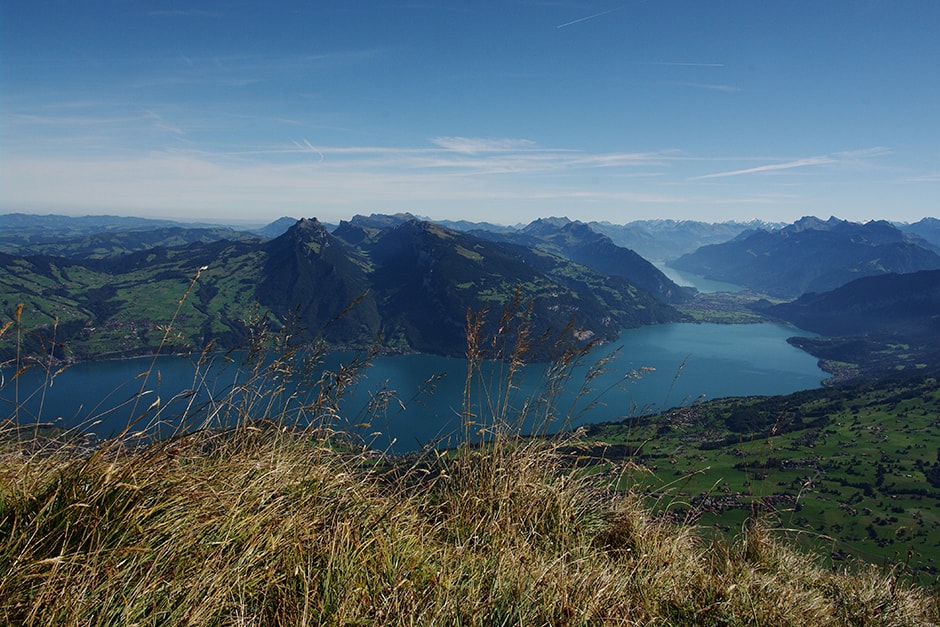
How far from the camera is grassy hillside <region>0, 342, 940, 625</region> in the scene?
6.86 feet

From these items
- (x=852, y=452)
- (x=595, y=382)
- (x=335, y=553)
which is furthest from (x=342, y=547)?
(x=852, y=452)

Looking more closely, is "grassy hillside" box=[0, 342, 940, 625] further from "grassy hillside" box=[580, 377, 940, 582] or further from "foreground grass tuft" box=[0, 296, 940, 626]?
"grassy hillside" box=[580, 377, 940, 582]

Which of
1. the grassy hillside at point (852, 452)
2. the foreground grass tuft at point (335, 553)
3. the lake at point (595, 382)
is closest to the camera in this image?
the foreground grass tuft at point (335, 553)

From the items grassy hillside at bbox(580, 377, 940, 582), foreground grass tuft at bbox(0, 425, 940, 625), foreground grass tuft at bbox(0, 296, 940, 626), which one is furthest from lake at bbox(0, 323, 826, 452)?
foreground grass tuft at bbox(0, 425, 940, 625)

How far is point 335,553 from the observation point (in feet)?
8.46

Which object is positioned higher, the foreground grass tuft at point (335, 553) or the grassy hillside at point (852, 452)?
the foreground grass tuft at point (335, 553)

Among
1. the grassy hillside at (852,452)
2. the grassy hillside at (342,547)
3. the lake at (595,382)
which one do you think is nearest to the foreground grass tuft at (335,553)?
the grassy hillside at (342,547)

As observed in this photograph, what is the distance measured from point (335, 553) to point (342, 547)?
11 cm

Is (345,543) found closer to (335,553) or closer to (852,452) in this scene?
(335,553)

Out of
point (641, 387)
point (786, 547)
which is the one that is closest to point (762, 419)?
point (641, 387)

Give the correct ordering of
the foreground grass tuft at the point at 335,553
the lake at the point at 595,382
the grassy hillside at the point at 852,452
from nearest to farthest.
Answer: the foreground grass tuft at the point at 335,553 → the grassy hillside at the point at 852,452 → the lake at the point at 595,382

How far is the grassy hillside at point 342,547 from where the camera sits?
209 centimetres

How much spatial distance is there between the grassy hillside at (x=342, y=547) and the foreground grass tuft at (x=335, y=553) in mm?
12

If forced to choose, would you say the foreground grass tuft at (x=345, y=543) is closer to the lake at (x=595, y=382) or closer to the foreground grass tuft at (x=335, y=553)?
the foreground grass tuft at (x=335, y=553)
